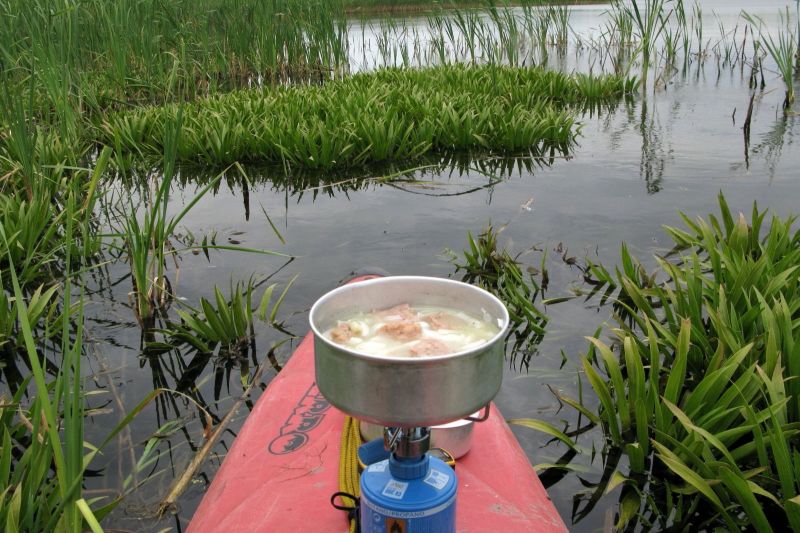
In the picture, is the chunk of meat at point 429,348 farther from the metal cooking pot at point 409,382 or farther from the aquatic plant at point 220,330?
the aquatic plant at point 220,330

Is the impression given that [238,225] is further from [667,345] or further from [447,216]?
[667,345]

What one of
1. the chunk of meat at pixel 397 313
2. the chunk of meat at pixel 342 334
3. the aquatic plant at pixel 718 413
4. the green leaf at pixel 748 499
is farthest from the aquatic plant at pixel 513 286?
the chunk of meat at pixel 342 334

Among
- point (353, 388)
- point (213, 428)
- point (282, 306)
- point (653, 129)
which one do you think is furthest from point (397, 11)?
point (353, 388)

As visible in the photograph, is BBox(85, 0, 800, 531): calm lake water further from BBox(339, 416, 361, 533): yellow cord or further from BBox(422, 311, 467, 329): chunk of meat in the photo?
BBox(422, 311, 467, 329): chunk of meat

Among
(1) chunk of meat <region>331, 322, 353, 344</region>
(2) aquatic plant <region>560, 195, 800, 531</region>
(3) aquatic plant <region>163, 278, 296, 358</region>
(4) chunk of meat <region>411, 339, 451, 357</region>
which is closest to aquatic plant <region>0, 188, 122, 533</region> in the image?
(1) chunk of meat <region>331, 322, 353, 344</region>

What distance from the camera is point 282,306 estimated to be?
12.6 ft

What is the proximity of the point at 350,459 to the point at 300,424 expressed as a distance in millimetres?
413

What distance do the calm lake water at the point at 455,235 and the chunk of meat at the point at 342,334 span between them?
134 cm

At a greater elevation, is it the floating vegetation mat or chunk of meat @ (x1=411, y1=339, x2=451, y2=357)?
chunk of meat @ (x1=411, y1=339, x2=451, y2=357)

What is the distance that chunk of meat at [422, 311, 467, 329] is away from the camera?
1.34 metres

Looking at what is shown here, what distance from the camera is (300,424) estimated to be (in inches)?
80.2

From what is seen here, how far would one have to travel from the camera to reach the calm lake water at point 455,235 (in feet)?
8.93

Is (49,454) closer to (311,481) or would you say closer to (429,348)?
(311,481)

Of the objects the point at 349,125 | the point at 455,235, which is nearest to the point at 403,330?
the point at 455,235
